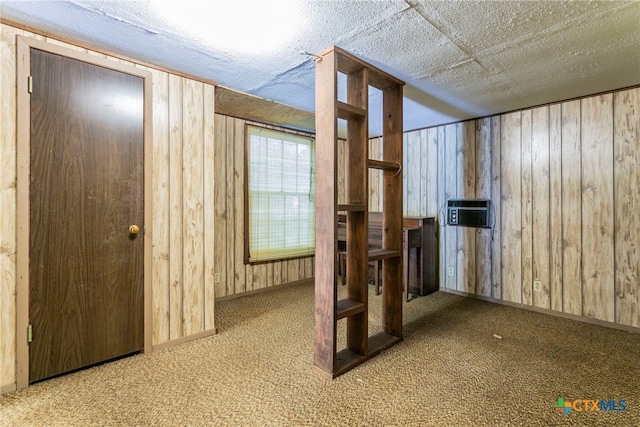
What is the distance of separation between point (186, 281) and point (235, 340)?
62 cm

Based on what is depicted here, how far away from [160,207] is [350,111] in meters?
1.55

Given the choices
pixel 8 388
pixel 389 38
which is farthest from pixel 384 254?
pixel 8 388

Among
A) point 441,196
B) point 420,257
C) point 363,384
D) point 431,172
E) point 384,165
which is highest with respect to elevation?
point 431,172

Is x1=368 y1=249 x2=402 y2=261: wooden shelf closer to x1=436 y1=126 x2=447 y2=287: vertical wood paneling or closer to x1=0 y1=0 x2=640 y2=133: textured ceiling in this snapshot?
x1=0 y1=0 x2=640 y2=133: textured ceiling

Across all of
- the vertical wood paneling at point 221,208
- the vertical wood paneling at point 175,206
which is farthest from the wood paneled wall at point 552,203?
the vertical wood paneling at point 175,206

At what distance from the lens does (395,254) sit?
245 centimetres

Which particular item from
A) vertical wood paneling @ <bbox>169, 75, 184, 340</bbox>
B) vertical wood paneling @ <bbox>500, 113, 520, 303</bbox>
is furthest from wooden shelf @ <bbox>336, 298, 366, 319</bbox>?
vertical wood paneling @ <bbox>500, 113, 520, 303</bbox>

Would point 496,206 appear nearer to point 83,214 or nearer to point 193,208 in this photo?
point 193,208

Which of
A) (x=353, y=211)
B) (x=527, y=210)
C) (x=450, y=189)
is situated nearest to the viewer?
(x=353, y=211)

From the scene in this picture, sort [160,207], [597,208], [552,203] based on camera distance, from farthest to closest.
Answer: [552,203], [597,208], [160,207]

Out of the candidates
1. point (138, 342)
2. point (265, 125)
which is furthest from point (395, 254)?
point (265, 125)

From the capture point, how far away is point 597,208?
2.88 m

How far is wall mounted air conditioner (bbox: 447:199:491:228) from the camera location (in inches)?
142

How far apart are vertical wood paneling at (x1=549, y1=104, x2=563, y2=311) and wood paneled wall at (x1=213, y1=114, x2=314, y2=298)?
3.27m
